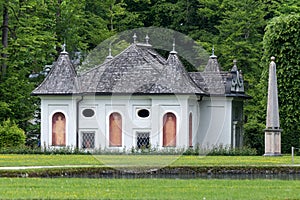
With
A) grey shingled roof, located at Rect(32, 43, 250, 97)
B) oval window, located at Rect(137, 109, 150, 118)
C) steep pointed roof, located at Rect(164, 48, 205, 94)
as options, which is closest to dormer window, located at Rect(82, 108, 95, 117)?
grey shingled roof, located at Rect(32, 43, 250, 97)

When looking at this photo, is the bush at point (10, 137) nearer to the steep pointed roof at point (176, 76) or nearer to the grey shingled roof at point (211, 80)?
the steep pointed roof at point (176, 76)

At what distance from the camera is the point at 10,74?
56875 millimetres

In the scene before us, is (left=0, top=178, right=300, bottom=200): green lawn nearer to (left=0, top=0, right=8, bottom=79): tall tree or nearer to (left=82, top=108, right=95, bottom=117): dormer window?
(left=82, top=108, right=95, bottom=117): dormer window

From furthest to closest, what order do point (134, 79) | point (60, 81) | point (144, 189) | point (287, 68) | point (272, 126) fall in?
1. point (287, 68)
2. point (60, 81)
3. point (134, 79)
4. point (272, 126)
5. point (144, 189)

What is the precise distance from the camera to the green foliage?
5150 centimetres

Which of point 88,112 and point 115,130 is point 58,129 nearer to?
point 88,112

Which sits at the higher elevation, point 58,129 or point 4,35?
point 4,35

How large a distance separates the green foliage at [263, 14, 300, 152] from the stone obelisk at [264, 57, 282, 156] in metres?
7.66

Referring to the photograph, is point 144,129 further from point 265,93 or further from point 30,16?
point 30,16

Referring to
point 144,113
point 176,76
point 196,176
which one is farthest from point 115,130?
point 196,176

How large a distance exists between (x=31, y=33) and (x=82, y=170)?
27.7 meters

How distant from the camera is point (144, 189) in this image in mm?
23234

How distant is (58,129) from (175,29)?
20930 mm

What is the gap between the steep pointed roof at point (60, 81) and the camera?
49.1 metres
